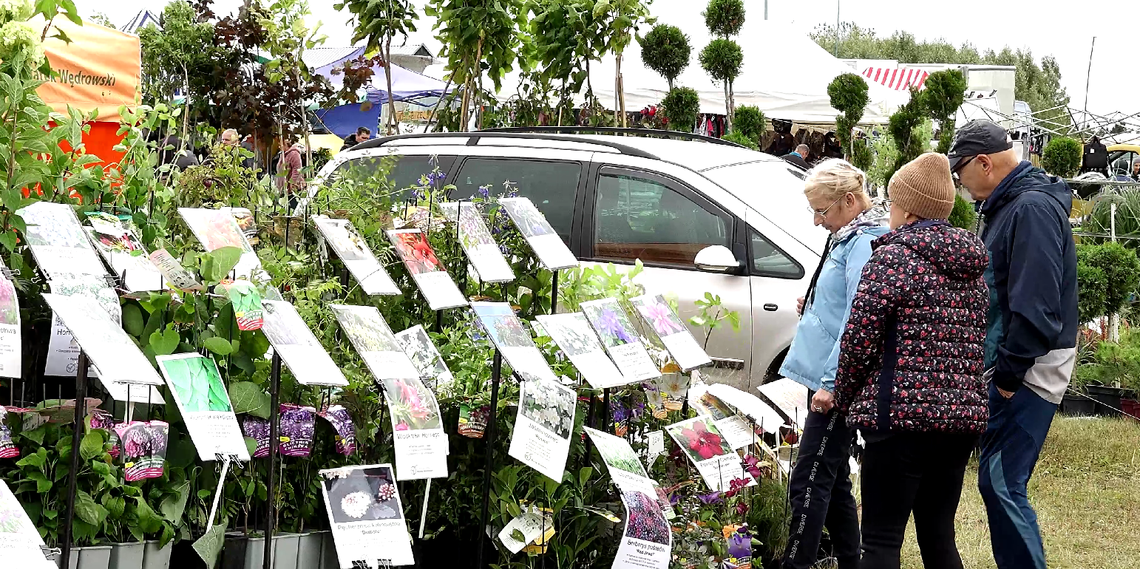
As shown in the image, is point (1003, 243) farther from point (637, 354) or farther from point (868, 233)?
point (637, 354)

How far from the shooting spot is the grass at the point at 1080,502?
4.89 metres

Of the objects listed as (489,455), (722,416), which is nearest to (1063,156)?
(722,416)

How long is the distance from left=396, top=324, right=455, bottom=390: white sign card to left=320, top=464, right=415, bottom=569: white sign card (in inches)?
15.0

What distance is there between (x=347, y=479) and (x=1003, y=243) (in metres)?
2.12

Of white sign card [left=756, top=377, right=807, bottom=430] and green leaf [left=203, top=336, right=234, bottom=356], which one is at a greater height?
green leaf [left=203, top=336, right=234, bottom=356]

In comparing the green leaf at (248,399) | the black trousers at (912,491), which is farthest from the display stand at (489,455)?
the black trousers at (912,491)

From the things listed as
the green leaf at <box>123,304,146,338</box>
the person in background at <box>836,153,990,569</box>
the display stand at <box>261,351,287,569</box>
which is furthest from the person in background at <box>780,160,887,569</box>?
the green leaf at <box>123,304,146,338</box>

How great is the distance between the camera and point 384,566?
10.2ft

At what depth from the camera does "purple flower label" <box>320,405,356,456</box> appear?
125 inches

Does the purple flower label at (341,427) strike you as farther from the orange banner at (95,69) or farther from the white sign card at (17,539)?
the orange banner at (95,69)

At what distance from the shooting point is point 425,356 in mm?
3508

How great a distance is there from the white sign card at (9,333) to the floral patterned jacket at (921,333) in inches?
83.5

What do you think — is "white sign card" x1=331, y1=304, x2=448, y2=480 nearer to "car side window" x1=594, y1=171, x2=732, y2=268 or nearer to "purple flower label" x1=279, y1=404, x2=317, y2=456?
"purple flower label" x1=279, y1=404, x2=317, y2=456

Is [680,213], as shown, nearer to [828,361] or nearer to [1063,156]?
[828,361]
